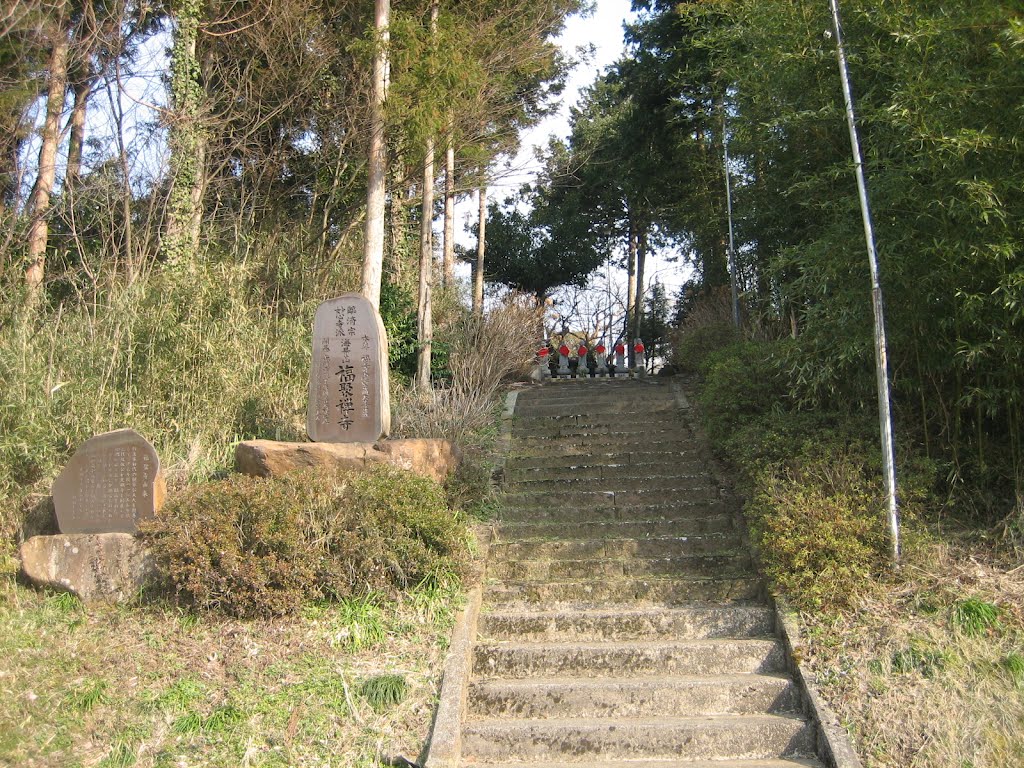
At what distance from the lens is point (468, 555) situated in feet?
21.3

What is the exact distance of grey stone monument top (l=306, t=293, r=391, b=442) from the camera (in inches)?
289

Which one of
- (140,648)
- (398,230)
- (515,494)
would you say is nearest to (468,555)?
(515,494)

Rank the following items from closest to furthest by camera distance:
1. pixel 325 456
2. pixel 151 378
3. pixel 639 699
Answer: pixel 639 699 → pixel 325 456 → pixel 151 378

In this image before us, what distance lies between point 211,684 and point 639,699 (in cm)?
267

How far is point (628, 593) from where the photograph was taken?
6.29 metres

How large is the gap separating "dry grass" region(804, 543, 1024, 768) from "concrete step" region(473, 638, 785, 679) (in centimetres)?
38

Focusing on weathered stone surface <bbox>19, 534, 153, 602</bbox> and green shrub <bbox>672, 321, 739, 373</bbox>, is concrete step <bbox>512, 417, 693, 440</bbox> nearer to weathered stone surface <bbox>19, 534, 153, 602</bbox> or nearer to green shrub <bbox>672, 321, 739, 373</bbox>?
green shrub <bbox>672, 321, 739, 373</bbox>

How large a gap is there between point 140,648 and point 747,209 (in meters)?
9.68

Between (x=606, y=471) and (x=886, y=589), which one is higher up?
(x=606, y=471)

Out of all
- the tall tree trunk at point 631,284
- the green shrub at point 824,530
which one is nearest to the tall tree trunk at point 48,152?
the green shrub at point 824,530

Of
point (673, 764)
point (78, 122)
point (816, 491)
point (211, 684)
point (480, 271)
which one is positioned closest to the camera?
point (673, 764)

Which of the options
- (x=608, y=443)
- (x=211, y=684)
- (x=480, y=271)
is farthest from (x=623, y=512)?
(x=480, y=271)

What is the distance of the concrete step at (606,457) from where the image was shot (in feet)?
28.7

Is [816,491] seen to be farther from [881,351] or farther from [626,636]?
[626,636]
